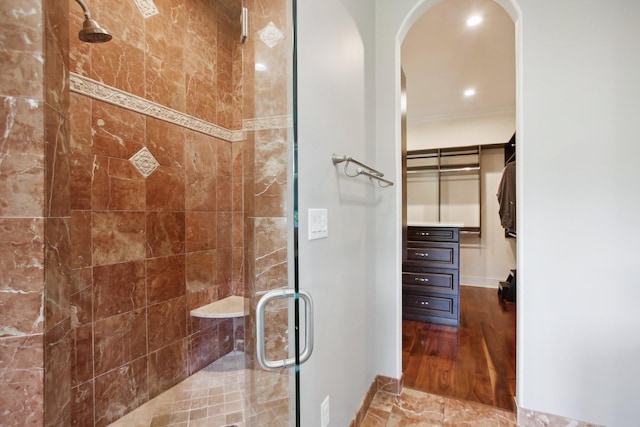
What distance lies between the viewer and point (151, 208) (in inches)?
72.1

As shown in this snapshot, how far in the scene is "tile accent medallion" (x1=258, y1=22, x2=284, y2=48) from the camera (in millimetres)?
712

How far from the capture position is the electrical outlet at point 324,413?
113 cm

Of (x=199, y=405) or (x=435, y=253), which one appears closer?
(x=199, y=405)

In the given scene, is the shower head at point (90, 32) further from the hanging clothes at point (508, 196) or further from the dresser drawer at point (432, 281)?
the hanging clothes at point (508, 196)

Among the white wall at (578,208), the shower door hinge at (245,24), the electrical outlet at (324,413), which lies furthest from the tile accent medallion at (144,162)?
the white wall at (578,208)

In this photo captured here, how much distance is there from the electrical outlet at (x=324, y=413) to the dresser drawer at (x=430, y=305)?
2126 millimetres

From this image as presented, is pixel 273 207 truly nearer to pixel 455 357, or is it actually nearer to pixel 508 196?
pixel 455 357

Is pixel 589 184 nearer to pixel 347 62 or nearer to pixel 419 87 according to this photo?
pixel 347 62

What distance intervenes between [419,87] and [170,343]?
13.0 feet

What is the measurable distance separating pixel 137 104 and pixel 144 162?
1.18 feet

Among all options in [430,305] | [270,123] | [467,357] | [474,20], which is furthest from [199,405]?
[474,20]

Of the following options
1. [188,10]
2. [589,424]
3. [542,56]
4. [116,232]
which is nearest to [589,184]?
[542,56]

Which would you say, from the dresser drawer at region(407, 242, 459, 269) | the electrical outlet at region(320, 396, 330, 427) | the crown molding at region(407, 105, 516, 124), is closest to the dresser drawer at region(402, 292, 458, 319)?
the dresser drawer at region(407, 242, 459, 269)

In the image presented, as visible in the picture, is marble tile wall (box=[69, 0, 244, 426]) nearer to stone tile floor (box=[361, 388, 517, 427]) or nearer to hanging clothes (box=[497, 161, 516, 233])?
stone tile floor (box=[361, 388, 517, 427])
